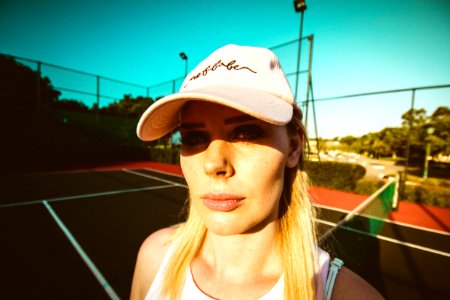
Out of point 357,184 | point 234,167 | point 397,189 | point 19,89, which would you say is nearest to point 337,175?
point 357,184

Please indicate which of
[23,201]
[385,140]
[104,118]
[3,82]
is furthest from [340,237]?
[385,140]

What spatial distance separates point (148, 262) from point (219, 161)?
1.00 m

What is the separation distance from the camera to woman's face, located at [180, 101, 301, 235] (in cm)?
102

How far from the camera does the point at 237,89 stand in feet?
3.36

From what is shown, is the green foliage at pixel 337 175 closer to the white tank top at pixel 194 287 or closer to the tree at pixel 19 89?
the white tank top at pixel 194 287

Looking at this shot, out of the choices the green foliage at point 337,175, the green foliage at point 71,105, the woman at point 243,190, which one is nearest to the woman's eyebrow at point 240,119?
the woman at point 243,190

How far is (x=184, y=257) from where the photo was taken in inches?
53.2

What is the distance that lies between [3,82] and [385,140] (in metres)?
68.9

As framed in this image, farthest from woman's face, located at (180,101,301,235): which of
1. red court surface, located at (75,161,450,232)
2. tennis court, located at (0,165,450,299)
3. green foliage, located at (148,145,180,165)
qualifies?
green foliage, located at (148,145,180,165)

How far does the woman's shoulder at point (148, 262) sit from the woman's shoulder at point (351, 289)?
108 centimetres

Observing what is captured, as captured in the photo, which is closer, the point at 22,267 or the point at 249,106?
the point at 249,106

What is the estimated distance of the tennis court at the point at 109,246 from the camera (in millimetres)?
3465

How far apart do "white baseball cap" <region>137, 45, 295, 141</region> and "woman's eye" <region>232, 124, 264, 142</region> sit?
0.48 ft

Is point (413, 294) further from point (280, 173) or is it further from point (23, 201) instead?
point (23, 201)
